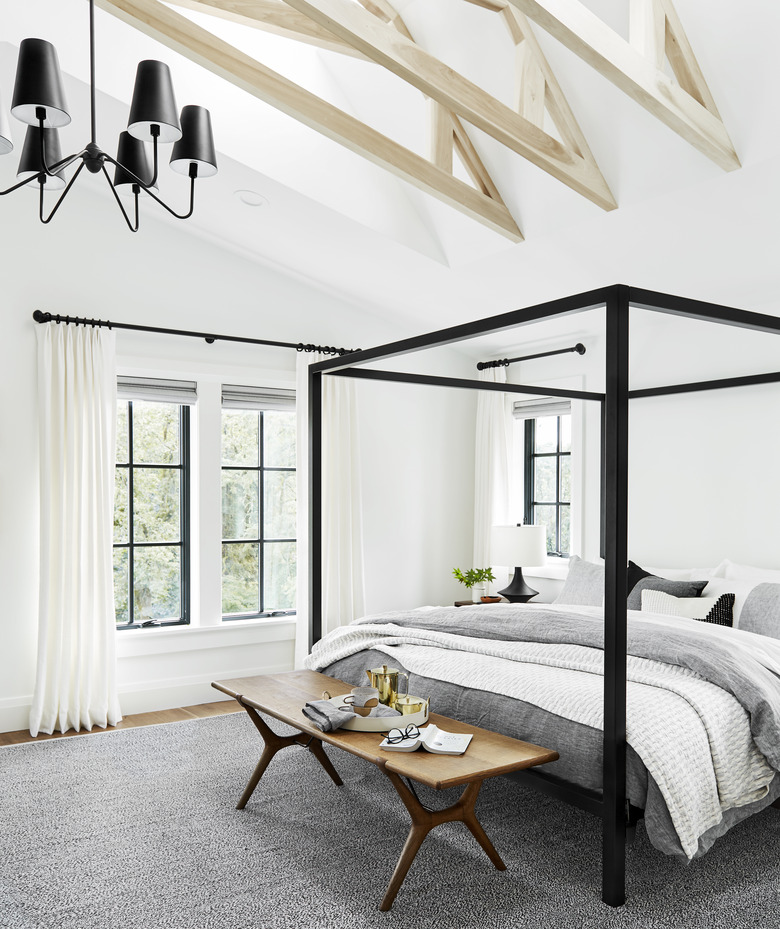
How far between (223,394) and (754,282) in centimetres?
306

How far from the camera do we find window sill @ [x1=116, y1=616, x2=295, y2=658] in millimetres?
4546

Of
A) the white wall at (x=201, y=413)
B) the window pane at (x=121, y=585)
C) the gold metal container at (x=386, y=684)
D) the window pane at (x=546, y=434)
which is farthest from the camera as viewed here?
the window pane at (x=546, y=434)

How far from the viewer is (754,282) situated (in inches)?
156

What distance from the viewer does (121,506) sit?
4.66m

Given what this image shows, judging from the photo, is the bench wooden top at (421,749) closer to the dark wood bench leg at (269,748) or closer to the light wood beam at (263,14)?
the dark wood bench leg at (269,748)

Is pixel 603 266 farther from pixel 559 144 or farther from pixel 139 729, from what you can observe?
pixel 139 729

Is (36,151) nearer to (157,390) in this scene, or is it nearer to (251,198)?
(251,198)

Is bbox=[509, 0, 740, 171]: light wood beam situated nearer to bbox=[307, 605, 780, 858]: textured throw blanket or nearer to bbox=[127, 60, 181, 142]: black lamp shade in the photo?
bbox=[127, 60, 181, 142]: black lamp shade

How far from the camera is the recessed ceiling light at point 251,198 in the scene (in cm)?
396

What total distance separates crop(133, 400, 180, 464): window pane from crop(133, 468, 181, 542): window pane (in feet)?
0.26

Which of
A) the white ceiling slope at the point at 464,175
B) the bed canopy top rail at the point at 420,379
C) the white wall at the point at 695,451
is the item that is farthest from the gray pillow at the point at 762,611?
the white ceiling slope at the point at 464,175

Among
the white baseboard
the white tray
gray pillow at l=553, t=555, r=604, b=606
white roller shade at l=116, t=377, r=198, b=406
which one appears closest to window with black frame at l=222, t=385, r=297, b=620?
white roller shade at l=116, t=377, r=198, b=406

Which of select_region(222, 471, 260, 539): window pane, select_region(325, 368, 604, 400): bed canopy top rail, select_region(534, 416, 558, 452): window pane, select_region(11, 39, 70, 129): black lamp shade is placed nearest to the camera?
select_region(11, 39, 70, 129): black lamp shade

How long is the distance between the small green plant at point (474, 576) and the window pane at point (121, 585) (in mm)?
2101
